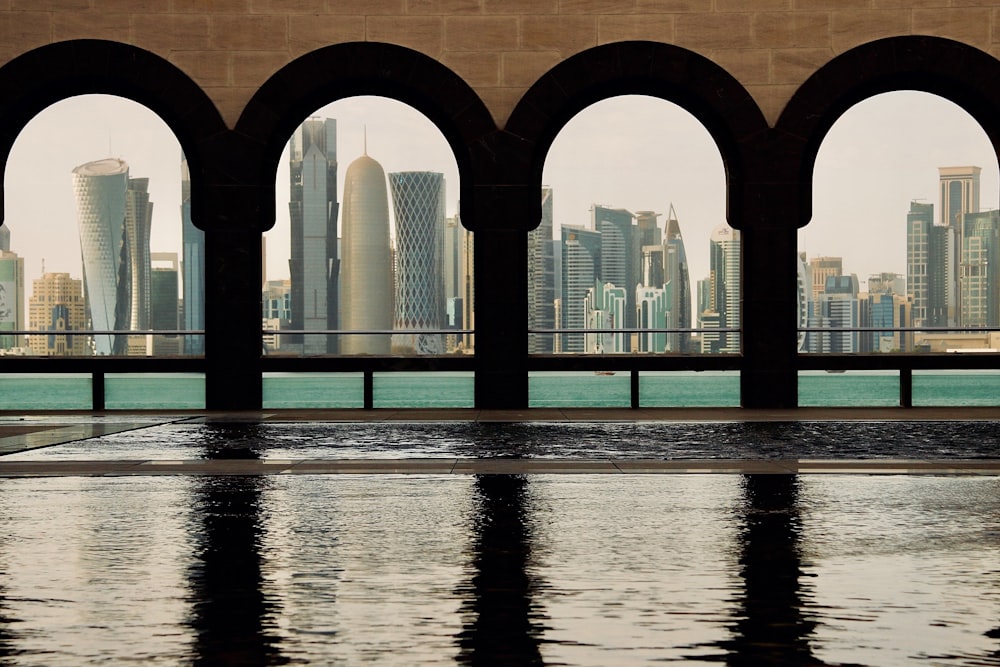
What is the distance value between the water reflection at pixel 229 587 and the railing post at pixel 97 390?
1237 centimetres

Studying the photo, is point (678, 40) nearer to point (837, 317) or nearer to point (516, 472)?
point (837, 317)

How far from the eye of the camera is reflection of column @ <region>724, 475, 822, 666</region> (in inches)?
231

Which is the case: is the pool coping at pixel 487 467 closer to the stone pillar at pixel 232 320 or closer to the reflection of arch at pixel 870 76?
the stone pillar at pixel 232 320

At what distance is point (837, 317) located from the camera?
25.1 meters

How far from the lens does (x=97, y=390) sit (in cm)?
2339

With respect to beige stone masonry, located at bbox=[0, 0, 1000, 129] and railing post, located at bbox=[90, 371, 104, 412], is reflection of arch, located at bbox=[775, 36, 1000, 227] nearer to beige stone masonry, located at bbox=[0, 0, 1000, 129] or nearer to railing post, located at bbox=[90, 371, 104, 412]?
beige stone masonry, located at bbox=[0, 0, 1000, 129]

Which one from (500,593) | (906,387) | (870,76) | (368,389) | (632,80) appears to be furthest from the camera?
(906,387)

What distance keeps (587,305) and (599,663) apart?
62.6 feet

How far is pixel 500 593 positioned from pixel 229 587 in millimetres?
1422

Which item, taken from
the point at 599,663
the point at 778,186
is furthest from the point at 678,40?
the point at 599,663

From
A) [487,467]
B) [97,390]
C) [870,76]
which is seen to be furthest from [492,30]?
[487,467]

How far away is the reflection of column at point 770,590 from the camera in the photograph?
5863 millimetres

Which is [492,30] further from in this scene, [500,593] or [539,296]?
[500,593]

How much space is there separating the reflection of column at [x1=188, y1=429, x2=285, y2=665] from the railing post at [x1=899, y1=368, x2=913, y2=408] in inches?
571
